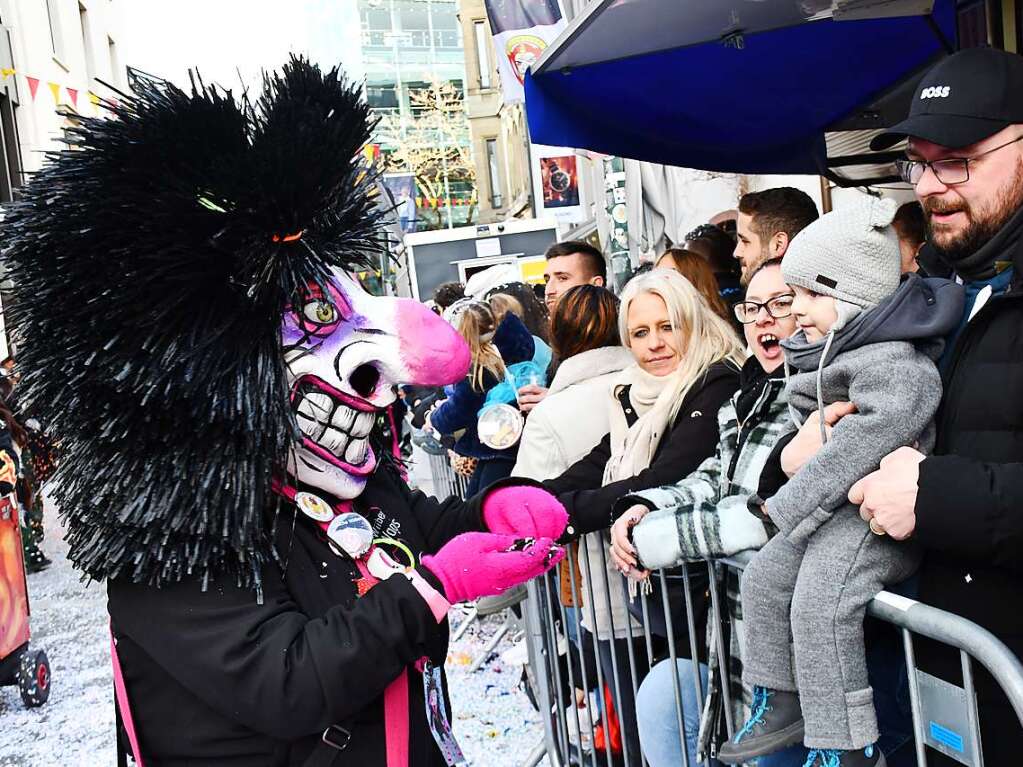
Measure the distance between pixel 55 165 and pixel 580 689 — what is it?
114 inches

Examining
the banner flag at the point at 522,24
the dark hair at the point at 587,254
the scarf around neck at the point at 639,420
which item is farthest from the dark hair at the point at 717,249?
the banner flag at the point at 522,24

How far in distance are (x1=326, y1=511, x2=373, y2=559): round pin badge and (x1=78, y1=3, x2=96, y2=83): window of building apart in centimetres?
2237

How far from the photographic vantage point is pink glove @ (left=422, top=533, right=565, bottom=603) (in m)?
1.91

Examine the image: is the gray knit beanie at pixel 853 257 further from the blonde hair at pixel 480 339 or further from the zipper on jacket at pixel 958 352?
the blonde hair at pixel 480 339

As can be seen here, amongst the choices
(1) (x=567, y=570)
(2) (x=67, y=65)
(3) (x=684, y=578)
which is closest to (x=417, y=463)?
(1) (x=567, y=570)

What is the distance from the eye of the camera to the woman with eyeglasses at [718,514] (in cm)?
229

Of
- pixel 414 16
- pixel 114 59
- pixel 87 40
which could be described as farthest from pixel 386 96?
pixel 87 40

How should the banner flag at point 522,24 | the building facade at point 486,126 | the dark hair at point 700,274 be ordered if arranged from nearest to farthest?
the dark hair at point 700,274 < the banner flag at point 522,24 < the building facade at point 486,126

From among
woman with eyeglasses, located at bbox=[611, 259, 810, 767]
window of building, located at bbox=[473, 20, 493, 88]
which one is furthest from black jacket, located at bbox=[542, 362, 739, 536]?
window of building, located at bbox=[473, 20, 493, 88]

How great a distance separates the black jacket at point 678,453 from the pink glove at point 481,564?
63cm

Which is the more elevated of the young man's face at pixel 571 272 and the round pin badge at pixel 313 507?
the young man's face at pixel 571 272

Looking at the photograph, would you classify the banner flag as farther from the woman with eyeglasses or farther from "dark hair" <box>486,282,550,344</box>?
the woman with eyeglasses

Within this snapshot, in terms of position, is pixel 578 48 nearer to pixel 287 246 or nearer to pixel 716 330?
pixel 716 330

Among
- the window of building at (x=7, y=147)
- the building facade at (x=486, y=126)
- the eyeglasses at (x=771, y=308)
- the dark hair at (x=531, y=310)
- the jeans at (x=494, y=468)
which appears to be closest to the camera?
the eyeglasses at (x=771, y=308)
